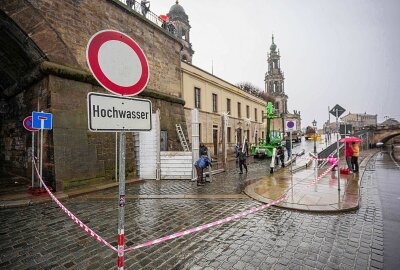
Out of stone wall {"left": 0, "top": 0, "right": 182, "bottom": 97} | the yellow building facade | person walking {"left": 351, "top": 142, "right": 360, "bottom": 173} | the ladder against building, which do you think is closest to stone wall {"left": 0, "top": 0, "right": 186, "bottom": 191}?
stone wall {"left": 0, "top": 0, "right": 182, "bottom": 97}

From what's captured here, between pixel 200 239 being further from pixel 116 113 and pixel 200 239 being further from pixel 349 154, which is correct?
pixel 349 154

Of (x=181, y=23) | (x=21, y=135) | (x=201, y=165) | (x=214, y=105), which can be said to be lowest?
(x=201, y=165)

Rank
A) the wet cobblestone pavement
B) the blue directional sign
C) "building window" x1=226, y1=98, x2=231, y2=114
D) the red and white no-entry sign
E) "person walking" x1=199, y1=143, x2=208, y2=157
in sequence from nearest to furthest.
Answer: the red and white no-entry sign
the wet cobblestone pavement
the blue directional sign
"person walking" x1=199, y1=143, x2=208, y2=157
"building window" x1=226, y1=98, x2=231, y2=114

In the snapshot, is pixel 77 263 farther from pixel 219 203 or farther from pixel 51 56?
pixel 51 56

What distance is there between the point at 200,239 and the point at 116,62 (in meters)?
3.29

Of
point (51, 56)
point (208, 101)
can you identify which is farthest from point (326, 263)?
point (208, 101)

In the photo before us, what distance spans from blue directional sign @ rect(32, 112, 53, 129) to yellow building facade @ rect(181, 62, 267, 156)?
34.9 feet

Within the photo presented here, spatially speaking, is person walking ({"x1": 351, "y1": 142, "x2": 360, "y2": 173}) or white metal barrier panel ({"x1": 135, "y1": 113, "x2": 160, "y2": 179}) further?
white metal barrier panel ({"x1": 135, "y1": 113, "x2": 160, "y2": 179})

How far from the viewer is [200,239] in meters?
4.02

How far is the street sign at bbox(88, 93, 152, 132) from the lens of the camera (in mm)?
2002

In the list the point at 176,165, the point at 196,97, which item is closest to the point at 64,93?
the point at 176,165

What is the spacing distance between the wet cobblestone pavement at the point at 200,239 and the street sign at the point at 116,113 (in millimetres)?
2179

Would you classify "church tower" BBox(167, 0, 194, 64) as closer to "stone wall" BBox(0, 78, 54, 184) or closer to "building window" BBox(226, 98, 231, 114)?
"building window" BBox(226, 98, 231, 114)

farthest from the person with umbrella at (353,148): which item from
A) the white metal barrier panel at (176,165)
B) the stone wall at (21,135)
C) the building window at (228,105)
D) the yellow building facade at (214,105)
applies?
the building window at (228,105)
